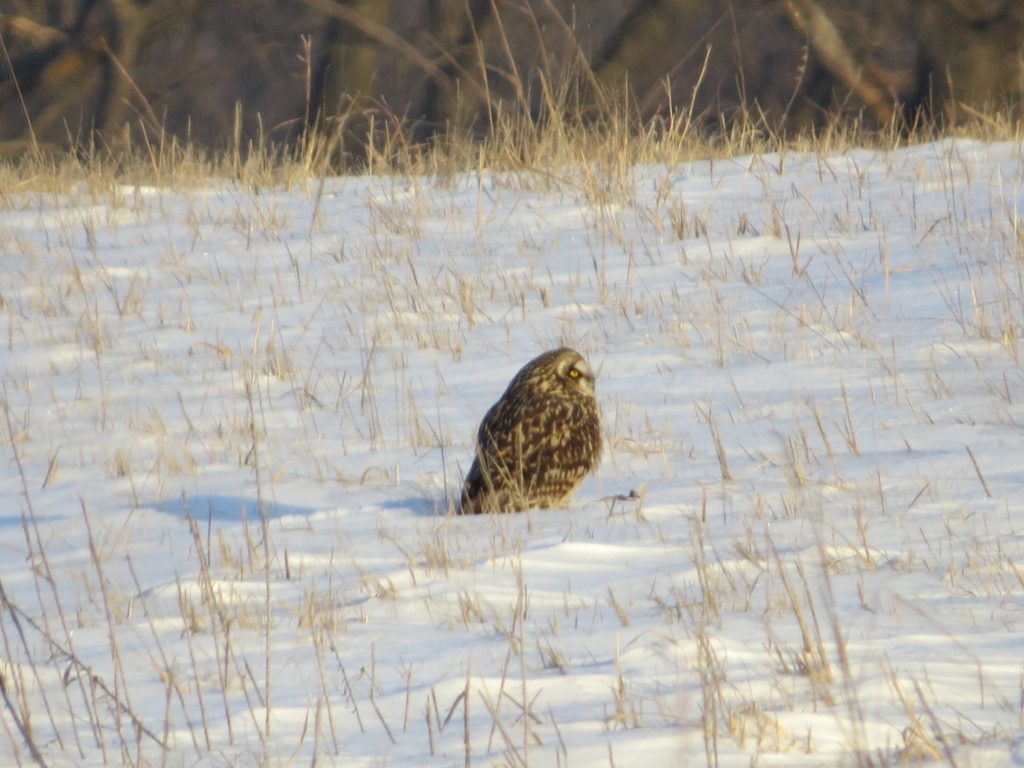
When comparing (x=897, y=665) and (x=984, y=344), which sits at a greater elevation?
(x=984, y=344)

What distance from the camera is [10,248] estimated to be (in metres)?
8.64

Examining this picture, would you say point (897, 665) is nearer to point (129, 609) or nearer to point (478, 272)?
point (129, 609)

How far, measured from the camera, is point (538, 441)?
15.8ft

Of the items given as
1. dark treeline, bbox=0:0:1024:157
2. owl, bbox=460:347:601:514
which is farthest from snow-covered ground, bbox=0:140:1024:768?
dark treeline, bbox=0:0:1024:157

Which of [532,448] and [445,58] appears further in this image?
[445,58]

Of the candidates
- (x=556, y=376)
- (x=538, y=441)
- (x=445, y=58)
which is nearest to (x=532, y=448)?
(x=538, y=441)

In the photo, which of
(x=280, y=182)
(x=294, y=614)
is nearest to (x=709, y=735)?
(x=294, y=614)

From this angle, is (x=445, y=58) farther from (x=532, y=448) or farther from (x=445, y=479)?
(x=532, y=448)

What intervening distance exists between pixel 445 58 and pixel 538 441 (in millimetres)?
16198

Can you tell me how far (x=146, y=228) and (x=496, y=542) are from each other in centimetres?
554

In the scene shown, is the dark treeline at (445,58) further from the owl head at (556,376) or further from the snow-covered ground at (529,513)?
the owl head at (556,376)

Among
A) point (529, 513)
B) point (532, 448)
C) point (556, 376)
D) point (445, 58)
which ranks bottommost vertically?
point (529, 513)

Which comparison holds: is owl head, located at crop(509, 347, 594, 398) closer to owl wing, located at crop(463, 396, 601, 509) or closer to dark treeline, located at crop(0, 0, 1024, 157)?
owl wing, located at crop(463, 396, 601, 509)

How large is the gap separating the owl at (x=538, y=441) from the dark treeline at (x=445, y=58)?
1551cm
